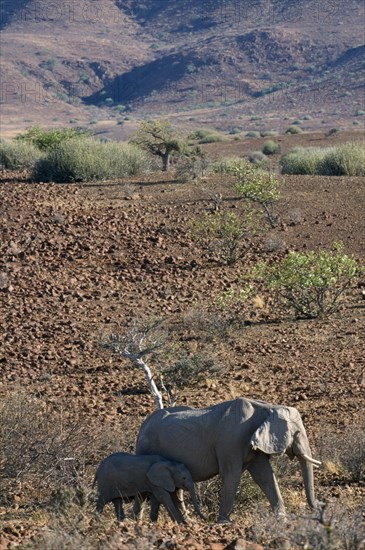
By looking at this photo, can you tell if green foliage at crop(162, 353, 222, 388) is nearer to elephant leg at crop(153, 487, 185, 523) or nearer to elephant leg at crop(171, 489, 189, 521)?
elephant leg at crop(171, 489, 189, 521)

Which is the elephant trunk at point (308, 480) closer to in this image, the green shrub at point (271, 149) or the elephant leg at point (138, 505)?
the elephant leg at point (138, 505)

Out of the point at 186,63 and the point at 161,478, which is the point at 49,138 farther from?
the point at 186,63

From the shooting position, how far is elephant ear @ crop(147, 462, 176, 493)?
7.11 meters

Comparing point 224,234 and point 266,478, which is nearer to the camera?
point 266,478

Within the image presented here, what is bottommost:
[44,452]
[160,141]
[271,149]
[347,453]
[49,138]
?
[347,453]

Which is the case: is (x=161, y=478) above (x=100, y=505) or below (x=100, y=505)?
above

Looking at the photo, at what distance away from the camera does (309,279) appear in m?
13.9

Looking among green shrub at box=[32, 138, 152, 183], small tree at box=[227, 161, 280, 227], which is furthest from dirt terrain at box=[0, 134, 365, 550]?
green shrub at box=[32, 138, 152, 183]

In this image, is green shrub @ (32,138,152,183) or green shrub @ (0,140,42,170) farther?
green shrub @ (0,140,42,170)

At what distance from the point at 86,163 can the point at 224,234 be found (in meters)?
7.43

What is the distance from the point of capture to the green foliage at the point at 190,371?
11.7 meters

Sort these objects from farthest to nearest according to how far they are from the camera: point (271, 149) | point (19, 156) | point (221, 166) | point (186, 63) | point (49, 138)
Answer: point (186, 63)
point (271, 149)
point (49, 138)
point (19, 156)
point (221, 166)

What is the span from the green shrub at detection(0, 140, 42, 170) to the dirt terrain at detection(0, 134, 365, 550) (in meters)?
4.02

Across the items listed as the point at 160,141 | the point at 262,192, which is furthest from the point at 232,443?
the point at 160,141
